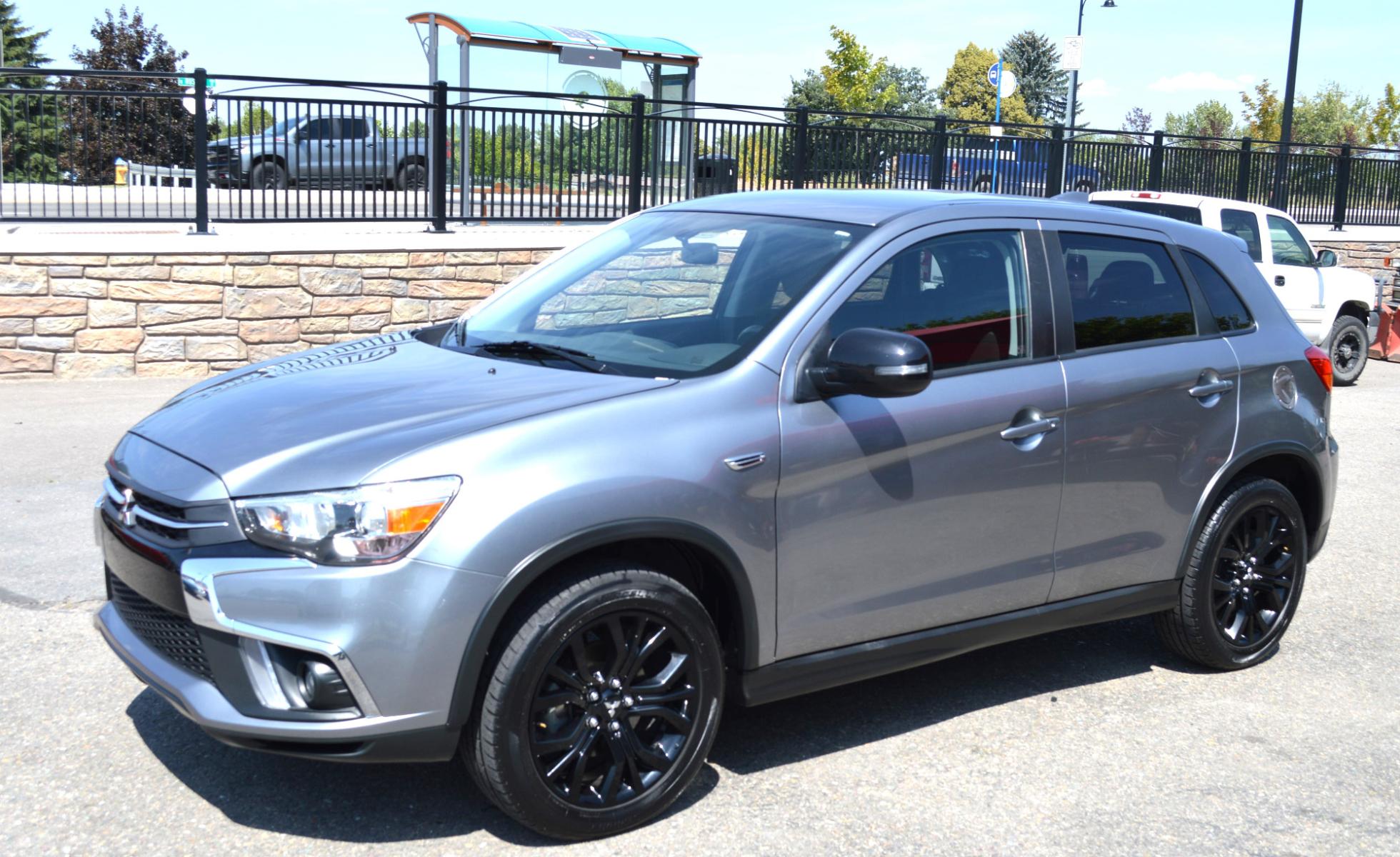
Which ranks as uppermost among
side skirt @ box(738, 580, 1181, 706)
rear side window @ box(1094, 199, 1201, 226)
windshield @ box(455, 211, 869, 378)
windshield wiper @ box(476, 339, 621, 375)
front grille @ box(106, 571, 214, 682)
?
rear side window @ box(1094, 199, 1201, 226)

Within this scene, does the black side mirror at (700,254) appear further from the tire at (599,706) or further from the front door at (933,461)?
the tire at (599,706)

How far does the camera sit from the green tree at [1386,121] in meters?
52.2

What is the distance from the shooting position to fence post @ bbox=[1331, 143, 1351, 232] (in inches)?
830

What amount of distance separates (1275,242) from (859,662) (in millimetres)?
11176

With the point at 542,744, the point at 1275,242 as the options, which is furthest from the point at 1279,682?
the point at 1275,242

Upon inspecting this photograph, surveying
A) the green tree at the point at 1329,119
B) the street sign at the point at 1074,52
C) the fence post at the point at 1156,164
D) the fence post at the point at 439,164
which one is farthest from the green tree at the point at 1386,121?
the fence post at the point at 439,164

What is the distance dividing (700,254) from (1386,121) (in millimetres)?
56868

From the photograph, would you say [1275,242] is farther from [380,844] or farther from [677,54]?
[380,844]

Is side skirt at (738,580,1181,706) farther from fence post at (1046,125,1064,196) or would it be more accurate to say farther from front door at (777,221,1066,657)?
fence post at (1046,125,1064,196)

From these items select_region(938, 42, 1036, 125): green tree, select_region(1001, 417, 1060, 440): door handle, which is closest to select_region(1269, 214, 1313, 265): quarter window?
select_region(1001, 417, 1060, 440): door handle

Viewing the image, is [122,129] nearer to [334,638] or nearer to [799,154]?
[799,154]

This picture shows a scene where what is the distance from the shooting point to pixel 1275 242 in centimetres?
1352

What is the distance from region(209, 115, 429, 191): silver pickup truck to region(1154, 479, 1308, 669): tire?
30.4 feet

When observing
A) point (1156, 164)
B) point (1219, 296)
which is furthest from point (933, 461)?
point (1156, 164)
